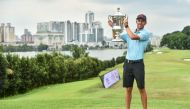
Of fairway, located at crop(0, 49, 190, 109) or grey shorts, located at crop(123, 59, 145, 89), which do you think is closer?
grey shorts, located at crop(123, 59, 145, 89)

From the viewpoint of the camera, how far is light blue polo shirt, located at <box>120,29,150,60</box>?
10336 mm

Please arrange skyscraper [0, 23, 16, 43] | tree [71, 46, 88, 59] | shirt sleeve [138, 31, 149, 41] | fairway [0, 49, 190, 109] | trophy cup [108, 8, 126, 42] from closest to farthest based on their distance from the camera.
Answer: shirt sleeve [138, 31, 149, 41] < trophy cup [108, 8, 126, 42] < fairway [0, 49, 190, 109] < tree [71, 46, 88, 59] < skyscraper [0, 23, 16, 43]

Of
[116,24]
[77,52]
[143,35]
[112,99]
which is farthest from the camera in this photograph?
[77,52]

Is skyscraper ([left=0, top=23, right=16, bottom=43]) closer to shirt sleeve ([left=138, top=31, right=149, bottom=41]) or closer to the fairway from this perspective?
the fairway

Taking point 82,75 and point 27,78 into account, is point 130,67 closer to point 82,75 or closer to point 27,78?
point 27,78

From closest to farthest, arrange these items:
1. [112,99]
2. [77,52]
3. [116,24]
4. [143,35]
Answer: [143,35]
[116,24]
[112,99]
[77,52]

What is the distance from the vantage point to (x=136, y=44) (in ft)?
34.0

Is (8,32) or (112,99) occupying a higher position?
(8,32)

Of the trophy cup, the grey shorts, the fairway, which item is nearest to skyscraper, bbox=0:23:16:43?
the fairway

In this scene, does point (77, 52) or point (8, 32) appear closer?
point (77, 52)

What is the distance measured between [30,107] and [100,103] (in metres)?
2.32

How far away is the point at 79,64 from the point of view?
57.7 metres

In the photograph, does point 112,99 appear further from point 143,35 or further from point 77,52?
point 77,52

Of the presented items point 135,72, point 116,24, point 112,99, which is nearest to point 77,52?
point 112,99
